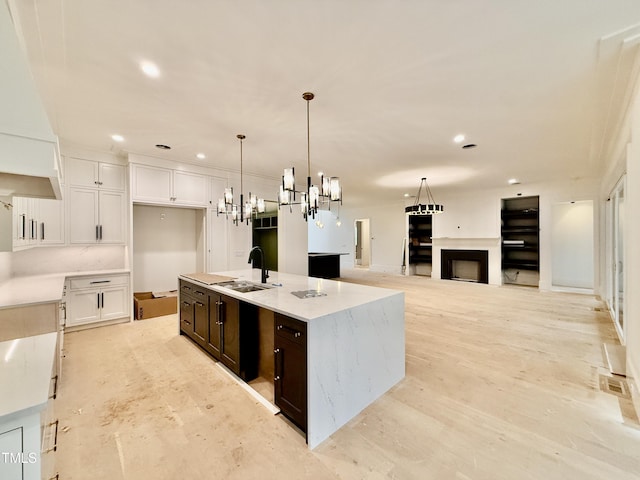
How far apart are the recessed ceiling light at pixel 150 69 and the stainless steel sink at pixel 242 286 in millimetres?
2016

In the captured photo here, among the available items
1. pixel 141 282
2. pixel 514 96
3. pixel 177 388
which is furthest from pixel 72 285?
pixel 514 96

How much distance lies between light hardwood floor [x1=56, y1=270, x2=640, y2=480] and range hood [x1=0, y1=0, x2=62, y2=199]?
5.77 feet

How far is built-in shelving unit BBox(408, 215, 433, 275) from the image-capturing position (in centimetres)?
987

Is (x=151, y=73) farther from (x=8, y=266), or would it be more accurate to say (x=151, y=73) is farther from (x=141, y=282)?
(x=141, y=282)

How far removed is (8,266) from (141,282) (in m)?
1.72

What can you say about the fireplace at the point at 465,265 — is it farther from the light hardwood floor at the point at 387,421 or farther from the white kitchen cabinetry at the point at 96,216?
the white kitchen cabinetry at the point at 96,216

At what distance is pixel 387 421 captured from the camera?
2.11m

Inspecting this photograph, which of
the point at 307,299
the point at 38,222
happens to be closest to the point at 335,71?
the point at 307,299

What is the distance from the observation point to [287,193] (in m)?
3.03

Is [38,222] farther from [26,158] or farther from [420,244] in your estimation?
[420,244]

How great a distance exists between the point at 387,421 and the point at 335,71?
9.10ft

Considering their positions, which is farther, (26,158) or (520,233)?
A: (520,233)

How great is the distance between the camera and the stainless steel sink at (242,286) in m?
2.89

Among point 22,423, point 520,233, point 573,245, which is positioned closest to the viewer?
point 22,423
